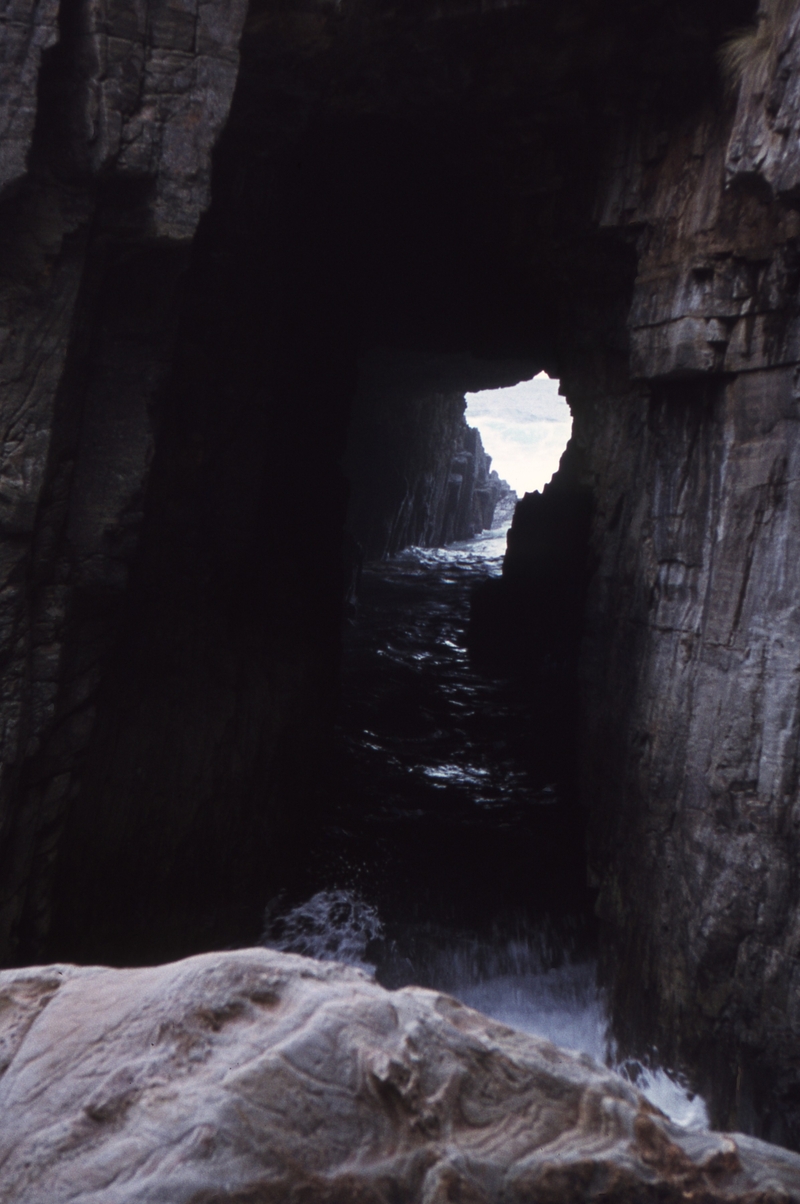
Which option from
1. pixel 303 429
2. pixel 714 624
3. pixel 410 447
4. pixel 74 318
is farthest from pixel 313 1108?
pixel 410 447

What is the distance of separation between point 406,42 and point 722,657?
4544mm

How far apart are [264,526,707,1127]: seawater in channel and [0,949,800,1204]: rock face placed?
3386mm

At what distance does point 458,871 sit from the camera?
8352 mm

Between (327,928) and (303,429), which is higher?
(303,429)

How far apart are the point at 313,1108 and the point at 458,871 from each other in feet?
22.4

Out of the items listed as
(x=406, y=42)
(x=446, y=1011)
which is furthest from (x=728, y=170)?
(x=446, y=1011)

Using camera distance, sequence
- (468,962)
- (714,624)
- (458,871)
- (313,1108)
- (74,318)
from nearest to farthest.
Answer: (313,1108)
(74,318)
(714,624)
(468,962)
(458,871)

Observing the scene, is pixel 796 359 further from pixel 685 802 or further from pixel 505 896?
pixel 505 896

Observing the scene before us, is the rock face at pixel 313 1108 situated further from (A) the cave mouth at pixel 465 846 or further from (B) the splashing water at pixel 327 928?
(B) the splashing water at pixel 327 928

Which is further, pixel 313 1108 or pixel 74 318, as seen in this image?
pixel 74 318

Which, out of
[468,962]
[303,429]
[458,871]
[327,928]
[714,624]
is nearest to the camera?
[714,624]

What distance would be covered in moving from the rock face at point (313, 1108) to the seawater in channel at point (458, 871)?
11.1ft

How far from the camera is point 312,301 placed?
8.51m

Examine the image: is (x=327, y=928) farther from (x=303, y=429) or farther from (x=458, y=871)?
(x=303, y=429)
